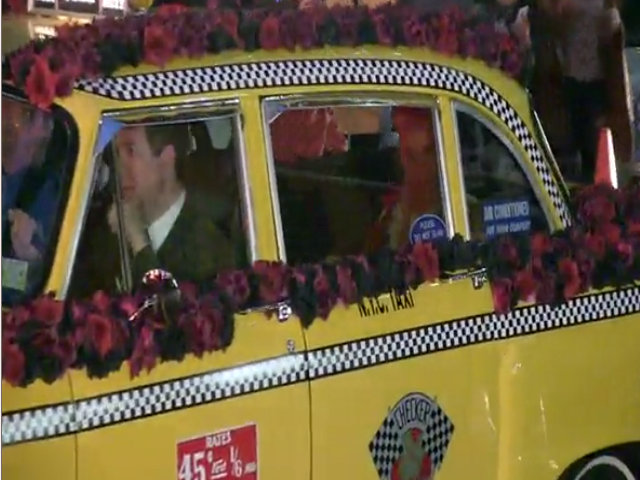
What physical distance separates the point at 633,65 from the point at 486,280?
16.2 ft

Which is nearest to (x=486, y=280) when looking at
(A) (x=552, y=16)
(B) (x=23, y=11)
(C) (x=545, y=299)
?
(C) (x=545, y=299)

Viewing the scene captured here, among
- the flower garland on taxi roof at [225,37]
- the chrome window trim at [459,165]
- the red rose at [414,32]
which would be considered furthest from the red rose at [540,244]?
the red rose at [414,32]

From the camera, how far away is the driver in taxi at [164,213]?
3711 millimetres

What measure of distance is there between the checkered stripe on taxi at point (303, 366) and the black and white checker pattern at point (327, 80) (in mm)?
358

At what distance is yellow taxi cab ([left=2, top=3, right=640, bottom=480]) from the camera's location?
3.52 m

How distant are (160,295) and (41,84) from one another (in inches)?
24.4

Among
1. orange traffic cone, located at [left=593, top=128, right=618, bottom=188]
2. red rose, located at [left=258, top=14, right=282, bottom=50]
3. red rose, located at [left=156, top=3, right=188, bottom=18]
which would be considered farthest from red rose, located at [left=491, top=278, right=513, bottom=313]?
orange traffic cone, located at [left=593, top=128, right=618, bottom=188]

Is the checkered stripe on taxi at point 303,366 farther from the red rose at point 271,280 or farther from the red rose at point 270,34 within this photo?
the red rose at point 270,34

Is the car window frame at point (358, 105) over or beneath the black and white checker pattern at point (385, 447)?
over

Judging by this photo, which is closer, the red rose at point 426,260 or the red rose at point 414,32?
the red rose at point 426,260

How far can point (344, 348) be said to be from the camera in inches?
156

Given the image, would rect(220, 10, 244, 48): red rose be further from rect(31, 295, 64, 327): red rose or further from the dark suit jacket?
rect(31, 295, 64, 327): red rose

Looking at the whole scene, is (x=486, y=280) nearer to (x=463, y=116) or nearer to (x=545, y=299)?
(x=545, y=299)

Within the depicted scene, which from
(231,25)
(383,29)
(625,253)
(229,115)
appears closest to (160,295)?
(229,115)
